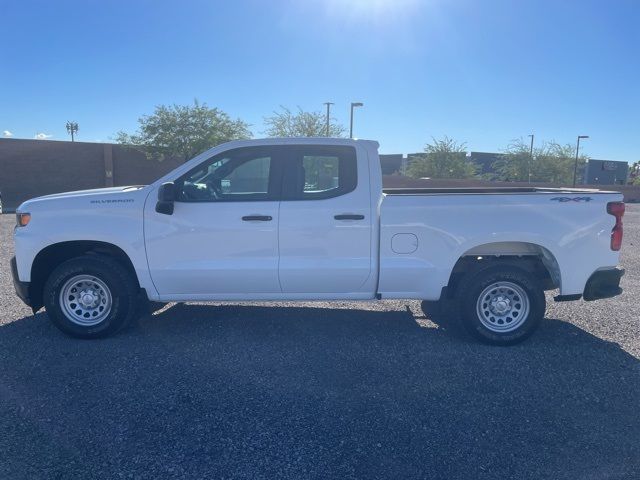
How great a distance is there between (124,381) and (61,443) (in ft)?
3.44

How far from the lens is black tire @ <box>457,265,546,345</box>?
5.68m

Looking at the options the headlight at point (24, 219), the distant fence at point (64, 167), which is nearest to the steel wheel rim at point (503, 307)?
the headlight at point (24, 219)

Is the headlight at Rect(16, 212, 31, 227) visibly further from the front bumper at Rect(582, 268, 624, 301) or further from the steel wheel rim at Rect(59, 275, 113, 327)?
the front bumper at Rect(582, 268, 624, 301)

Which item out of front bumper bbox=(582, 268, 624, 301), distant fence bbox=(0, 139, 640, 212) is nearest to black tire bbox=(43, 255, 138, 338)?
front bumper bbox=(582, 268, 624, 301)

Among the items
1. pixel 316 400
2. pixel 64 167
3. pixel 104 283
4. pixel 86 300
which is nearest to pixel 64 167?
pixel 64 167

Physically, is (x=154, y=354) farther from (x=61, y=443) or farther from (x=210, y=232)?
(x=61, y=443)

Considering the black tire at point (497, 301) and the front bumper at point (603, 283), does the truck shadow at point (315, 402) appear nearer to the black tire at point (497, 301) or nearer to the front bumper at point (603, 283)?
the black tire at point (497, 301)

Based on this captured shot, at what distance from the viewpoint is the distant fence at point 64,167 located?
2838cm

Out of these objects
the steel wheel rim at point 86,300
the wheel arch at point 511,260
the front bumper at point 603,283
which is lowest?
the steel wheel rim at point 86,300

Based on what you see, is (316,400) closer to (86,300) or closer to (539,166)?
(86,300)

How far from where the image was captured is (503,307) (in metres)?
5.78

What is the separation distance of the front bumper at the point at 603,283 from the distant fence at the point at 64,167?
1080 inches

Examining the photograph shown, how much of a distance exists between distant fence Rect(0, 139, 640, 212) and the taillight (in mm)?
27571

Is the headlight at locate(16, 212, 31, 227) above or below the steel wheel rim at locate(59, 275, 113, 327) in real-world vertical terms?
above
